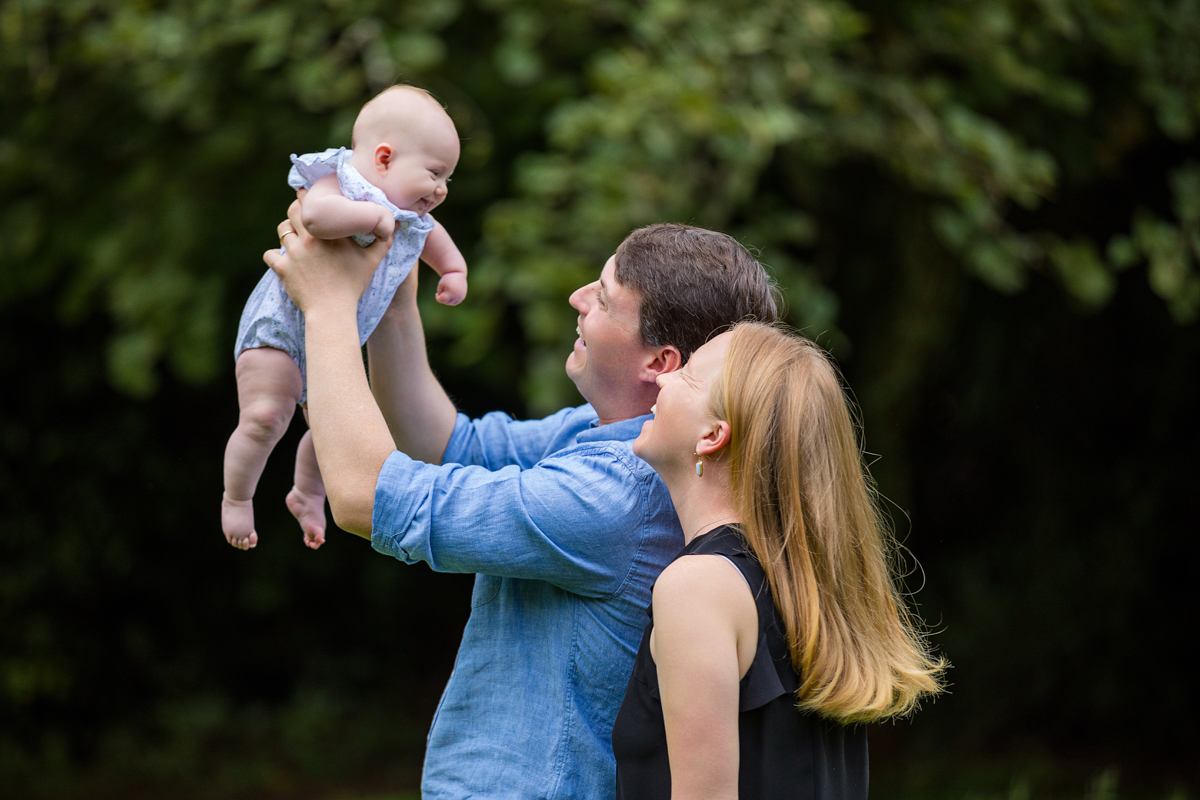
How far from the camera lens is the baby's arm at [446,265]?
1.75 m

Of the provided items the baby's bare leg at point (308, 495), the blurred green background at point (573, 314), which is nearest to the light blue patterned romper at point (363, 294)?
the baby's bare leg at point (308, 495)

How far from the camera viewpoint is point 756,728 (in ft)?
4.59

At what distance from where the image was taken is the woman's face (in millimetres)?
1448

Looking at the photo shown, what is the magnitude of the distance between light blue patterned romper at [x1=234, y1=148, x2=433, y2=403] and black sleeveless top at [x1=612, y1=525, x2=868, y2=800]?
0.60 metres

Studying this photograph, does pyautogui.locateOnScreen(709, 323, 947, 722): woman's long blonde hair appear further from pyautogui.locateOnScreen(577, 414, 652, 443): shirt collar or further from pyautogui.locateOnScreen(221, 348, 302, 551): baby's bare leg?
pyautogui.locateOnScreen(221, 348, 302, 551): baby's bare leg

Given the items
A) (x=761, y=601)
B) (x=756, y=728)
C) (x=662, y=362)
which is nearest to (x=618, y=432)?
(x=662, y=362)

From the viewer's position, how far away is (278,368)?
157 cm

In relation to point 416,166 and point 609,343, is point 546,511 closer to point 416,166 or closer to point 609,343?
point 609,343

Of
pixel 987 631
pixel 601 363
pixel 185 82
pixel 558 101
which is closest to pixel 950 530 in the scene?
pixel 987 631

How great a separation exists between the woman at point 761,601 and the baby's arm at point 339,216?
443mm

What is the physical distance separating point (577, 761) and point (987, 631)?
16.1ft

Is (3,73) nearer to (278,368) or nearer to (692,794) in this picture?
(278,368)

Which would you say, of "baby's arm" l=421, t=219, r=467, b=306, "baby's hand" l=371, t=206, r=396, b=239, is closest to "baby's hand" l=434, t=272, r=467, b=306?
"baby's arm" l=421, t=219, r=467, b=306

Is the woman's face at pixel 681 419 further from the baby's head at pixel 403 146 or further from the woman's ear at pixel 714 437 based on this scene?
the baby's head at pixel 403 146
